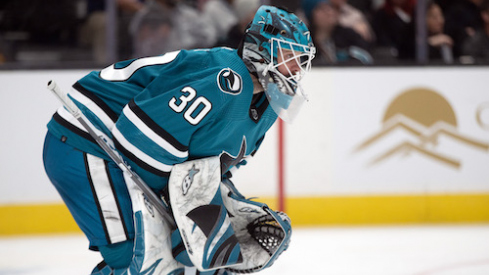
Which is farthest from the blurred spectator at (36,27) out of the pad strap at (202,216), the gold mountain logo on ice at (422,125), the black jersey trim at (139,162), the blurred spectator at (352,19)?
the pad strap at (202,216)

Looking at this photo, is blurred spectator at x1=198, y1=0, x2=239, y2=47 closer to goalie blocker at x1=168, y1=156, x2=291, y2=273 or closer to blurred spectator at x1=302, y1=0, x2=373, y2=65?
blurred spectator at x1=302, y1=0, x2=373, y2=65

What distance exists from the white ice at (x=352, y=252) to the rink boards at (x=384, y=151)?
0.44ft

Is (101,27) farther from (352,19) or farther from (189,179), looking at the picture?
(189,179)

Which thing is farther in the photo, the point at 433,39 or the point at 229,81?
the point at 433,39

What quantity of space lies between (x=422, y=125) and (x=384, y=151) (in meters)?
0.26

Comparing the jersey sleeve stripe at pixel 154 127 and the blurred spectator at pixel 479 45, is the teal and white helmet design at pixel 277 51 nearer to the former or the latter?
the jersey sleeve stripe at pixel 154 127

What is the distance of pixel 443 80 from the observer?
3.85 metres

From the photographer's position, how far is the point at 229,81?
168 centimetres

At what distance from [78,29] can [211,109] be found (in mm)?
2353

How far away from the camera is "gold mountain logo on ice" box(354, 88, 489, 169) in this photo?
3805 mm

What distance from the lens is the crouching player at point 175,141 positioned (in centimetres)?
165

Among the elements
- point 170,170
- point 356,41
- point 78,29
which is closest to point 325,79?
point 356,41

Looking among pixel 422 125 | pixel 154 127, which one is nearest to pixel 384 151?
pixel 422 125

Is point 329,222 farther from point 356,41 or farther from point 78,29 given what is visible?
point 78,29
